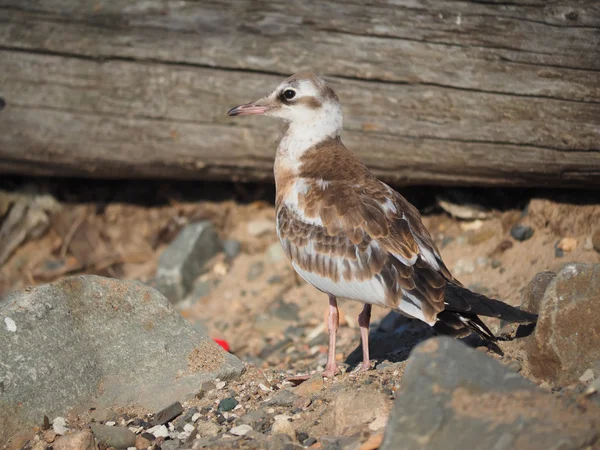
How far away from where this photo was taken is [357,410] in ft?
13.1

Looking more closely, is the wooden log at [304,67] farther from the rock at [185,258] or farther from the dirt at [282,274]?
the rock at [185,258]

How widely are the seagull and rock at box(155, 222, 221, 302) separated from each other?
2407 mm

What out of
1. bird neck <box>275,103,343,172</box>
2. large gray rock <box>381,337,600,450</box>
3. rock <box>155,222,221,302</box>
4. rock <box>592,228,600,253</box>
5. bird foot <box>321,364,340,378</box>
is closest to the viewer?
large gray rock <box>381,337,600,450</box>

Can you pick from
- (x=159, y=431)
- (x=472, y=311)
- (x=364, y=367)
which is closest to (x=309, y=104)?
(x=364, y=367)

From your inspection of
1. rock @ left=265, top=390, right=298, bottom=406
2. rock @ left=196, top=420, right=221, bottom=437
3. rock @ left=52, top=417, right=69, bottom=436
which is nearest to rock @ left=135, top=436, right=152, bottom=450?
rock @ left=196, top=420, right=221, bottom=437

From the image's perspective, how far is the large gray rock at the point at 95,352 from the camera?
4391 millimetres

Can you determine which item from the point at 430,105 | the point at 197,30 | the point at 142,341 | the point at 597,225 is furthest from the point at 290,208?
the point at 597,225

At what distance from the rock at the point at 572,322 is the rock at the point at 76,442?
8.27ft

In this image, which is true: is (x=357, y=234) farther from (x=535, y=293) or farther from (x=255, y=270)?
(x=255, y=270)

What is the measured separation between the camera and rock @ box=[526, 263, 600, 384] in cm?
405

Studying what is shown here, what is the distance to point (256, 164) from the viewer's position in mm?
6832

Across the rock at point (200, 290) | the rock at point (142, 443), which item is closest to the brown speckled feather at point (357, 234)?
the rock at point (142, 443)

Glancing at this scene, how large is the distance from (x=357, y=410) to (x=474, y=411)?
3.00 feet

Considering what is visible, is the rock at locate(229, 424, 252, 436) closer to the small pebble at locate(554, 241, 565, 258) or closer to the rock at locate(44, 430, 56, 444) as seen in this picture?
the rock at locate(44, 430, 56, 444)
